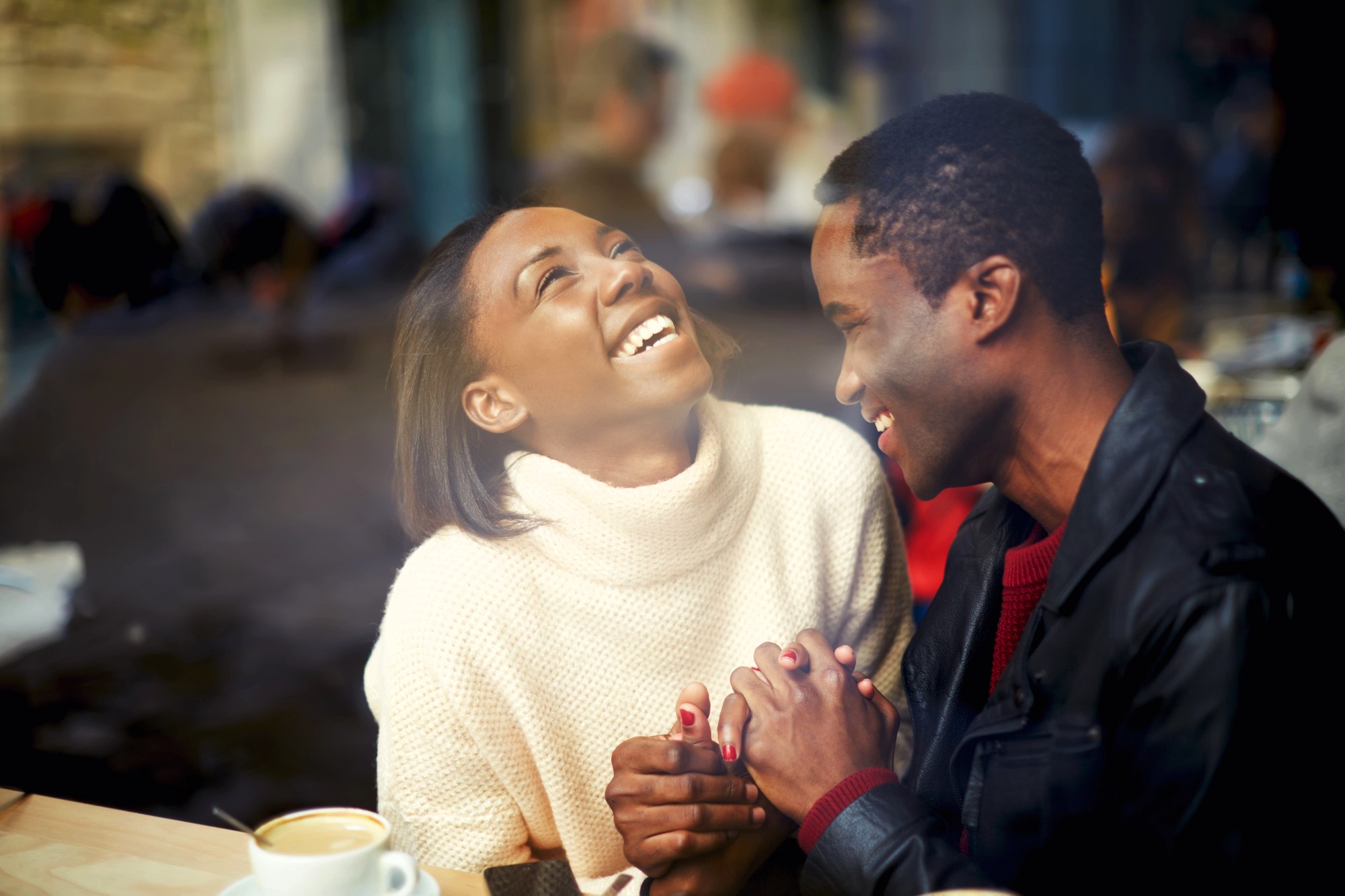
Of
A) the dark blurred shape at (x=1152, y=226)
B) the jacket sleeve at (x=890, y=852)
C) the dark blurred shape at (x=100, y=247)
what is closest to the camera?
the jacket sleeve at (x=890, y=852)

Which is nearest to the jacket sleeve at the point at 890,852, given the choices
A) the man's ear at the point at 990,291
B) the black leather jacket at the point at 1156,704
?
the black leather jacket at the point at 1156,704

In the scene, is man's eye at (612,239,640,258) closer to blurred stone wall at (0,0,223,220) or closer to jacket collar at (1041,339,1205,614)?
jacket collar at (1041,339,1205,614)

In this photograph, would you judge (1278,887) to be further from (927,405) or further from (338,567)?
(338,567)

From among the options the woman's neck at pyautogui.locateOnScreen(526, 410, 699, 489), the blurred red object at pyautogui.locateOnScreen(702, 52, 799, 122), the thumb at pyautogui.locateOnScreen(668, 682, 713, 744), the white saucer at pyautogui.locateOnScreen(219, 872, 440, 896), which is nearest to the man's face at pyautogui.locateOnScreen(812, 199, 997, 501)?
the woman's neck at pyautogui.locateOnScreen(526, 410, 699, 489)

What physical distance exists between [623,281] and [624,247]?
6 cm

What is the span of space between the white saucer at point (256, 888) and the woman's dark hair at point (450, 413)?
351mm

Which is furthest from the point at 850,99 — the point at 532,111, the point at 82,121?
the point at 82,121

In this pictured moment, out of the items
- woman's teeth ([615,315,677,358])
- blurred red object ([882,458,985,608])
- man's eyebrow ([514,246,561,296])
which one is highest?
man's eyebrow ([514,246,561,296])

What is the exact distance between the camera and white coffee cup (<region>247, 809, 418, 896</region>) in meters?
1.03

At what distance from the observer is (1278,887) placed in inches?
41.4

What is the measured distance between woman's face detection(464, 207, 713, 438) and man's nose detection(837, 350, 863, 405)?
183mm

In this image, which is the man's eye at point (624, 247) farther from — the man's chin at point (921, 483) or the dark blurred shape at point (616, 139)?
the man's chin at point (921, 483)

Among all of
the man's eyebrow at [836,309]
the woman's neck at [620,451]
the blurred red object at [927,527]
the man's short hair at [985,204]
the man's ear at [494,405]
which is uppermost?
the man's short hair at [985,204]

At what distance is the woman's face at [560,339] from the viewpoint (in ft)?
3.77
